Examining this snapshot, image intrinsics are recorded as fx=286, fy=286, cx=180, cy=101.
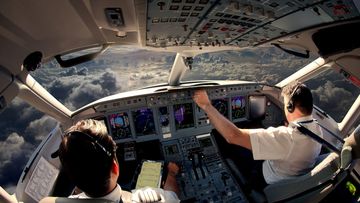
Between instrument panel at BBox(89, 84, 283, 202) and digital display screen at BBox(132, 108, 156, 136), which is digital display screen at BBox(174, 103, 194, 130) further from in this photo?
digital display screen at BBox(132, 108, 156, 136)

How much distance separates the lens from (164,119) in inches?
132

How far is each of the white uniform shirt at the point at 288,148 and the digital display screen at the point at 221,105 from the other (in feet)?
4.93

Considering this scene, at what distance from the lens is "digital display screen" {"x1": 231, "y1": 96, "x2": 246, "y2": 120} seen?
3.63m

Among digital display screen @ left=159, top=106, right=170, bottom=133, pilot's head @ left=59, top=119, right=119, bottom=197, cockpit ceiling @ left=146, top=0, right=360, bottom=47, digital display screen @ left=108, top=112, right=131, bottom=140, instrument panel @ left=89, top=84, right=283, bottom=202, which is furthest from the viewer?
digital display screen @ left=159, top=106, right=170, bottom=133

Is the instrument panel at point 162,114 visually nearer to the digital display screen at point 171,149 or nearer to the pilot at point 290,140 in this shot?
the digital display screen at point 171,149

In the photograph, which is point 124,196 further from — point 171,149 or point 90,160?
point 171,149

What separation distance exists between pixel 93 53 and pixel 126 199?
1541 mm

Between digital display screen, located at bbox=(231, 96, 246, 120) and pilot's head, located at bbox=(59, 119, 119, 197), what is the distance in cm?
270

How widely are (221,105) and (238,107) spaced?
267 millimetres

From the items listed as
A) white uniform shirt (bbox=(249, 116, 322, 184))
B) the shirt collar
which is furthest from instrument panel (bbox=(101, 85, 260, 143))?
the shirt collar

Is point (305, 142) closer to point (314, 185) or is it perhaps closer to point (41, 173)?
point (314, 185)

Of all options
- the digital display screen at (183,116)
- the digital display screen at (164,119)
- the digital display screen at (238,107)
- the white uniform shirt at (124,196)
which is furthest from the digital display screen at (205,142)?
the white uniform shirt at (124,196)

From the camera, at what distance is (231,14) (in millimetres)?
1506

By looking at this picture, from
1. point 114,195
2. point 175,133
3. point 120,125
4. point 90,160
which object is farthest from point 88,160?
point 175,133
